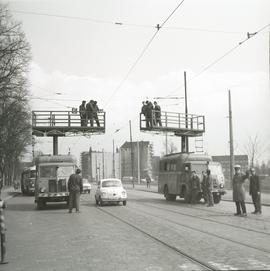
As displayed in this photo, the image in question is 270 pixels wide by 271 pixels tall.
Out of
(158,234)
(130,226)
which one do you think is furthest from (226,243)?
(130,226)

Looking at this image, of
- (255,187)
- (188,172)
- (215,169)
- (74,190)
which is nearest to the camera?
(255,187)

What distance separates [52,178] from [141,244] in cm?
1434

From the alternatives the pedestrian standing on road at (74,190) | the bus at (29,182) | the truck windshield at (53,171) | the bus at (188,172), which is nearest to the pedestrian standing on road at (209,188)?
the bus at (188,172)

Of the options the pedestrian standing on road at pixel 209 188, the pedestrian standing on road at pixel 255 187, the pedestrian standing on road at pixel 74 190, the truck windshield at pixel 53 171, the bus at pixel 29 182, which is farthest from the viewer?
the bus at pixel 29 182

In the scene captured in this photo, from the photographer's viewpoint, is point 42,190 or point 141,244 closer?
point 141,244

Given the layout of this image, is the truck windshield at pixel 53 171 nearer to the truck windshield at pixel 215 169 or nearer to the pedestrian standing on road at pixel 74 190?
the pedestrian standing on road at pixel 74 190

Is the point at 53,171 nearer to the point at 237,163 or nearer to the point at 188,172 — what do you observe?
the point at 188,172

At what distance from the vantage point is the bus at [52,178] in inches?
968

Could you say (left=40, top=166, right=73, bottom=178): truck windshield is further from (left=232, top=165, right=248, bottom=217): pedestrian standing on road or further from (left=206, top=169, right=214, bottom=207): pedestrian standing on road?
(left=232, top=165, right=248, bottom=217): pedestrian standing on road

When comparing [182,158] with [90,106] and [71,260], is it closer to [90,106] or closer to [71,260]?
[90,106]

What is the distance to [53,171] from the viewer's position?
993 inches

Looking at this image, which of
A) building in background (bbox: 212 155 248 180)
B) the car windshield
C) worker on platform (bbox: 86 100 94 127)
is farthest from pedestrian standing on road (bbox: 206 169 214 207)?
building in background (bbox: 212 155 248 180)

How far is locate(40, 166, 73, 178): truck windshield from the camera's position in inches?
989

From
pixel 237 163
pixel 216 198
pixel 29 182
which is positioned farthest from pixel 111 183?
pixel 237 163
